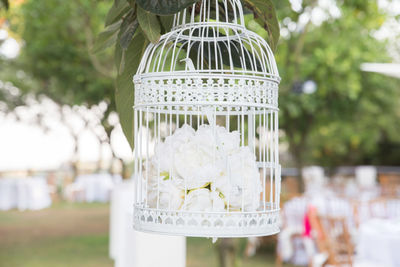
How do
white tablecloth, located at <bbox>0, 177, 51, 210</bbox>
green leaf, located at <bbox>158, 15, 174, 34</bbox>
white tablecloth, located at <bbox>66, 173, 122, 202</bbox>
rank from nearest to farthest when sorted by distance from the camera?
green leaf, located at <bbox>158, 15, 174, 34</bbox>
white tablecloth, located at <bbox>0, 177, 51, 210</bbox>
white tablecloth, located at <bbox>66, 173, 122, 202</bbox>

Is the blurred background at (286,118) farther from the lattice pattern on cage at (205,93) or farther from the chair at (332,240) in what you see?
the lattice pattern on cage at (205,93)

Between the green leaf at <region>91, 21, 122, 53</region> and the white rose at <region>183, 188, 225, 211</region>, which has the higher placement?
the green leaf at <region>91, 21, 122, 53</region>

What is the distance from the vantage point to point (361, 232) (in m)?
4.68

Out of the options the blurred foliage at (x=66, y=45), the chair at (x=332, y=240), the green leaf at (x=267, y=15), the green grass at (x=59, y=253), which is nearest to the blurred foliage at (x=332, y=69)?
the chair at (x=332, y=240)

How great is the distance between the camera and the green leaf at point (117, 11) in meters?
1.14

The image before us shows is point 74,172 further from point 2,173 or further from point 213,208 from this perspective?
point 213,208

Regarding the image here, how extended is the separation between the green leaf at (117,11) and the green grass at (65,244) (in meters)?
5.56

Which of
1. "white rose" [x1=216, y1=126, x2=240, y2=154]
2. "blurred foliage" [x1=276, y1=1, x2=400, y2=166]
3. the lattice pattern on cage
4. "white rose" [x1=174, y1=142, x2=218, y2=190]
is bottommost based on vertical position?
"white rose" [x1=174, y1=142, x2=218, y2=190]

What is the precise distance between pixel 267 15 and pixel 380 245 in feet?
12.4

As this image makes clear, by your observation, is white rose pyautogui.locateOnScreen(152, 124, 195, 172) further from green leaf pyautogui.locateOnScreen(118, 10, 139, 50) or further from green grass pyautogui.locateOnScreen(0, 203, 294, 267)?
green grass pyautogui.locateOnScreen(0, 203, 294, 267)

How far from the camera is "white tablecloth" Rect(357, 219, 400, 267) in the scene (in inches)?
173

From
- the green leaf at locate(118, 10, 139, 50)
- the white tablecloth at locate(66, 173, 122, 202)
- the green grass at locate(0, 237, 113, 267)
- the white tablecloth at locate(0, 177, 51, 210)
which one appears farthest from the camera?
the white tablecloth at locate(66, 173, 122, 202)

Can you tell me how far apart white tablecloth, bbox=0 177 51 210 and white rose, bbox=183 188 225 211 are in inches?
462

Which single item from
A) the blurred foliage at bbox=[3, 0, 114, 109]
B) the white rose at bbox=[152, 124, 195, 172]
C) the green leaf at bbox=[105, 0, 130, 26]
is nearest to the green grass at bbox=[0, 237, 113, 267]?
the blurred foliage at bbox=[3, 0, 114, 109]
